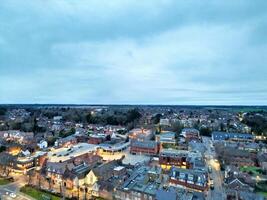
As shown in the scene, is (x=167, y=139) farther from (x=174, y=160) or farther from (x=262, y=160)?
(x=262, y=160)

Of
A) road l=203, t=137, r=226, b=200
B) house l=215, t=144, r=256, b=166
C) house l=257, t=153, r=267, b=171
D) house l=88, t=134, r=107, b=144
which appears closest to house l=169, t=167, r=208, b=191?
road l=203, t=137, r=226, b=200

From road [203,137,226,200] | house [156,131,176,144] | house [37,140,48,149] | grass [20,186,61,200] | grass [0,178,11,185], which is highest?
house [156,131,176,144]

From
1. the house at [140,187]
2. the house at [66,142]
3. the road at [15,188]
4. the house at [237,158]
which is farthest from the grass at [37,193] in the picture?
the house at [237,158]

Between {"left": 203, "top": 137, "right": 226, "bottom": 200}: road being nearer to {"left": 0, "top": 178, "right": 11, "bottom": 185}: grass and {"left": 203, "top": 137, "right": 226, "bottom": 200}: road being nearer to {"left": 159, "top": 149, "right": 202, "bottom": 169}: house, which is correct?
{"left": 159, "top": 149, "right": 202, "bottom": 169}: house

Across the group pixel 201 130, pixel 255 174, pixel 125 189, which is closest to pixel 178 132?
pixel 201 130

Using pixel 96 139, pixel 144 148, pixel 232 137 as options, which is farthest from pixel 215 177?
pixel 96 139

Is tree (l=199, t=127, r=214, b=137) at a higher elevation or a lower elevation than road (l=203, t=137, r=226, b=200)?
higher
